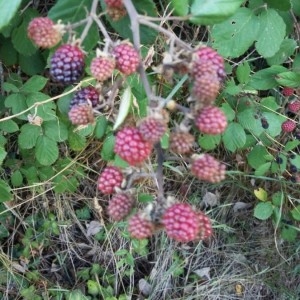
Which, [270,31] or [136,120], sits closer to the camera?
[136,120]

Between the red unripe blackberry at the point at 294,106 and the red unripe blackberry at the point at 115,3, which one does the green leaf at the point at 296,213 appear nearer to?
the red unripe blackberry at the point at 294,106

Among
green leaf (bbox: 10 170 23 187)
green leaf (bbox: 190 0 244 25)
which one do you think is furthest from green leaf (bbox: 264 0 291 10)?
green leaf (bbox: 10 170 23 187)

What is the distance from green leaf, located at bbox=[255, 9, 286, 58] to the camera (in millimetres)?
1366

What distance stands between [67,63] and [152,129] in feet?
0.68

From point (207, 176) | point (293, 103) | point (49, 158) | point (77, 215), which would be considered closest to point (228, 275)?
point (77, 215)

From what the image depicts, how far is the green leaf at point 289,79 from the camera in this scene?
1.50 metres

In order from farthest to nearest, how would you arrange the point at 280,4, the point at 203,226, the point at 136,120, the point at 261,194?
1. the point at 261,194
2. the point at 280,4
3. the point at 136,120
4. the point at 203,226

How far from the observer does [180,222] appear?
75 centimetres

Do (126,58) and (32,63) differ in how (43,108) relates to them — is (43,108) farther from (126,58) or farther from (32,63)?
(126,58)

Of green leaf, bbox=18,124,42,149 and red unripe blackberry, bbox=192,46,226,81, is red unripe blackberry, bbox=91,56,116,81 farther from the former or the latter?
green leaf, bbox=18,124,42,149

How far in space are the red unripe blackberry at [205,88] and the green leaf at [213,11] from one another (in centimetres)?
19

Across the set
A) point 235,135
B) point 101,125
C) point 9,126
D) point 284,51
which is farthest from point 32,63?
point 284,51

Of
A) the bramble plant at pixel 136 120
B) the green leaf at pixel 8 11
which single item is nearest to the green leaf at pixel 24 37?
the bramble plant at pixel 136 120

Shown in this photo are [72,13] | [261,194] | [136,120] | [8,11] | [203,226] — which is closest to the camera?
[203,226]
